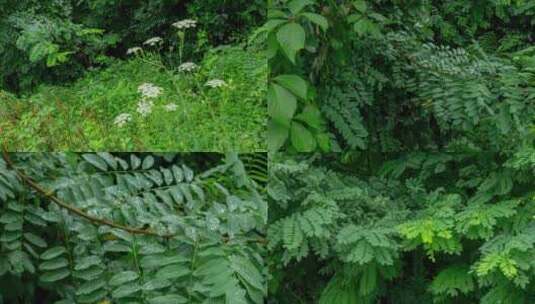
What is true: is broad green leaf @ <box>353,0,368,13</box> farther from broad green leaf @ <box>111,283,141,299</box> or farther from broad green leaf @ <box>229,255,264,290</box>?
broad green leaf @ <box>111,283,141,299</box>

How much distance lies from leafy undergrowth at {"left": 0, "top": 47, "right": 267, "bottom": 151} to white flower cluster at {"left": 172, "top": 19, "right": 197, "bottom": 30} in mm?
92

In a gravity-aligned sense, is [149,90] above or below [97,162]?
above

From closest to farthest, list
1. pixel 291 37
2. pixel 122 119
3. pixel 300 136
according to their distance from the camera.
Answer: pixel 291 37 → pixel 300 136 → pixel 122 119

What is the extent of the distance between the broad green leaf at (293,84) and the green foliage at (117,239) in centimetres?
28

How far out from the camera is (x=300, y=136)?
1.64 metres

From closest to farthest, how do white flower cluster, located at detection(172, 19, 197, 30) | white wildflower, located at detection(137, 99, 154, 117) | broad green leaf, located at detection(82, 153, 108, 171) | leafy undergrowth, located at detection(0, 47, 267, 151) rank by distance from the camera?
broad green leaf, located at detection(82, 153, 108, 171) → leafy undergrowth, located at detection(0, 47, 267, 151) → white wildflower, located at detection(137, 99, 154, 117) → white flower cluster, located at detection(172, 19, 197, 30)

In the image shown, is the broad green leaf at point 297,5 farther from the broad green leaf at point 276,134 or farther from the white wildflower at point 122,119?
the white wildflower at point 122,119

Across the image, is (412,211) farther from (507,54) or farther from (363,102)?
(507,54)

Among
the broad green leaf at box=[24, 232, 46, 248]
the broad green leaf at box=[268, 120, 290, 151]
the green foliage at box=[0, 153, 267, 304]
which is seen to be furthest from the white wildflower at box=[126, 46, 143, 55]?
the broad green leaf at box=[24, 232, 46, 248]

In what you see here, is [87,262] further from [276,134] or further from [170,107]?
[170,107]

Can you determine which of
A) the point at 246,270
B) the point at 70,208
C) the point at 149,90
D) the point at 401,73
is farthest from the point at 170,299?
the point at 401,73

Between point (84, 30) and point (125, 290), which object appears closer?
point (125, 290)

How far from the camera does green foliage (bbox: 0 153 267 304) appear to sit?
4.00 ft

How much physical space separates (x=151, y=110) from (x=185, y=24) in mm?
271
